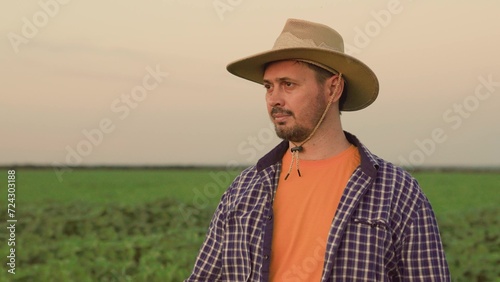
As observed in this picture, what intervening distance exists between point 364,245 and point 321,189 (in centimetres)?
31

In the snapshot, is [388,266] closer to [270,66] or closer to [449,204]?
[270,66]

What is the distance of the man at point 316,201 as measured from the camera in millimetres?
3061

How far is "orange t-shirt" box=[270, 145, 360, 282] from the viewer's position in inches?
121

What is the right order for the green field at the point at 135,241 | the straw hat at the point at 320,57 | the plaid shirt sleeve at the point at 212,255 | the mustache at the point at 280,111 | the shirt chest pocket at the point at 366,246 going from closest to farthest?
1. the shirt chest pocket at the point at 366,246
2. the mustache at the point at 280,111
3. the straw hat at the point at 320,57
4. the plaid shirt sleeve at the point at 212,255
5. the green field at the point at 135,241

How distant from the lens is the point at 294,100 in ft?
10.4

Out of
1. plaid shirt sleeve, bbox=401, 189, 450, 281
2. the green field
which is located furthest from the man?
the green field

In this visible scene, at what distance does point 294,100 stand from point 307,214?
489mm

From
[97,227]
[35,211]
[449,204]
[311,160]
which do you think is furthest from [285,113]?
[449,204]

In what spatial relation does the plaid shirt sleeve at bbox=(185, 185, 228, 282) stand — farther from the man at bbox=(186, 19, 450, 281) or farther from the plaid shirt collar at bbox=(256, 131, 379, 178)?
the plaid shirt collar at bbox=(256, 131, 379, 178)

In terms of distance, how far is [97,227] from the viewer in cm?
1243

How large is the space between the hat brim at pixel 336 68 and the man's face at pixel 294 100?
0.07 metres

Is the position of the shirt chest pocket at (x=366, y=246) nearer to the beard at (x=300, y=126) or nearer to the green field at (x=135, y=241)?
the beard at (x=300, y=126)

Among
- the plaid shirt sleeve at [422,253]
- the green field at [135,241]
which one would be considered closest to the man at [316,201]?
the plaid shirt sleeve at [422,253]

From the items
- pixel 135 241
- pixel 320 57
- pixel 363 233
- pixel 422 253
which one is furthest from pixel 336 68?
pixel 135 241
